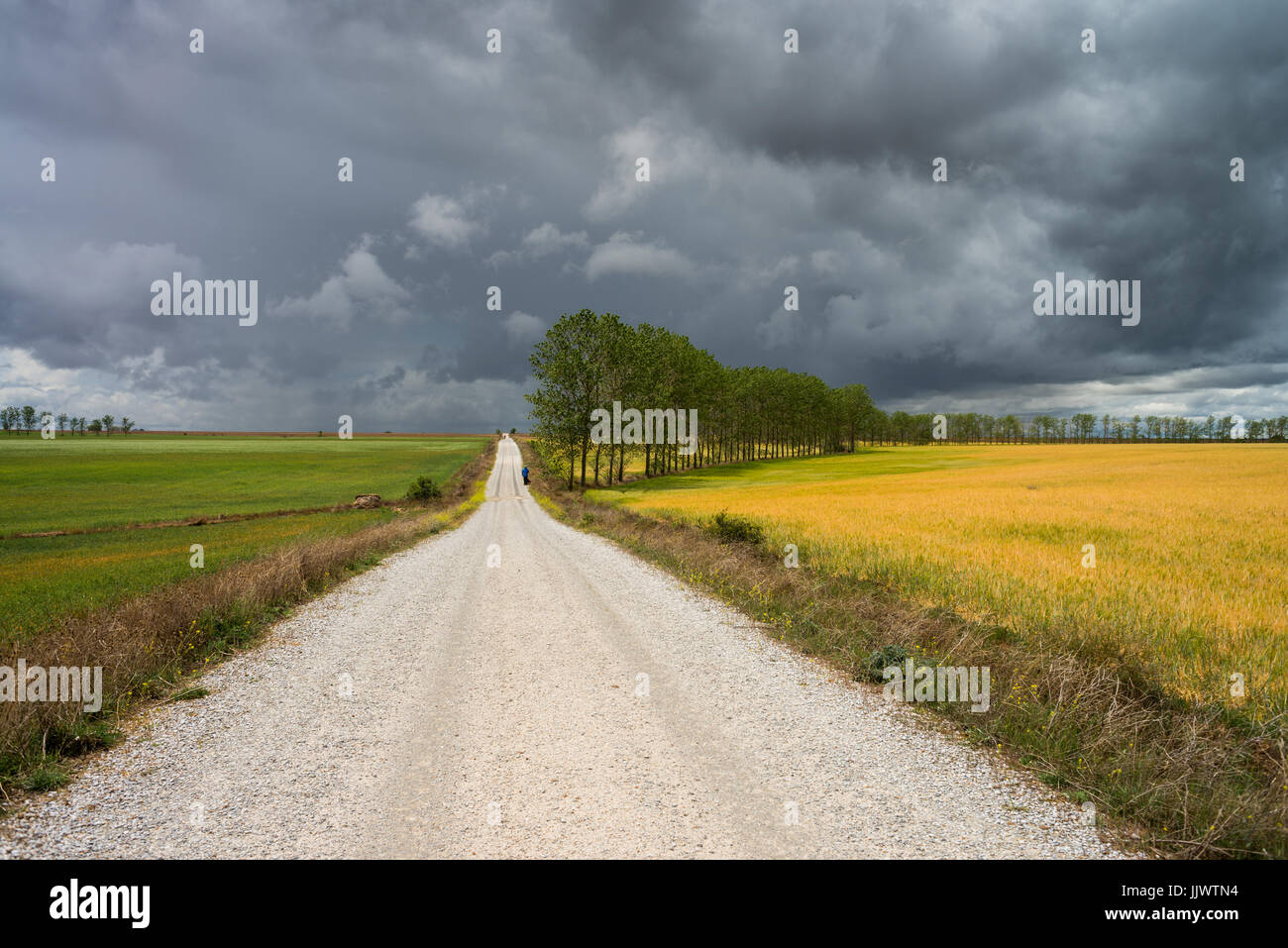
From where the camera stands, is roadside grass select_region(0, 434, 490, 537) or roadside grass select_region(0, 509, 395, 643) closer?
roadside grass select_region(0, 509, 395, 643)

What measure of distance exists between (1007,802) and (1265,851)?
164cm

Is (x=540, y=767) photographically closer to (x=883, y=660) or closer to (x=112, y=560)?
(x=883, y=660)

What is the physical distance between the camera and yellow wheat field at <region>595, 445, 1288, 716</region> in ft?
28.6

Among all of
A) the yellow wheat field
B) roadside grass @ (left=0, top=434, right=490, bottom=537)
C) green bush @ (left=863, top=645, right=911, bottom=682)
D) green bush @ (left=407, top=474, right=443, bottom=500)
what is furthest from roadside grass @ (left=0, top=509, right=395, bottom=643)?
the yellow wheat field

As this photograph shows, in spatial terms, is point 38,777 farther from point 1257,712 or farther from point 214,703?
point 1257,712

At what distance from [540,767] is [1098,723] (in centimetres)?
610

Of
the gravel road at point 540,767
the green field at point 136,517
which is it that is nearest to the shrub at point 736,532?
the gravel road at point 540,767

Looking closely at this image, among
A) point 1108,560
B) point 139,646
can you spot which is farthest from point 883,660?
point 139,646

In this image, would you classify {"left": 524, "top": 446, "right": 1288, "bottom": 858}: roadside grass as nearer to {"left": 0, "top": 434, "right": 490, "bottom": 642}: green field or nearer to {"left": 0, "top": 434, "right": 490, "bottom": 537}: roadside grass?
{"left": 0, "top": 434, "right": 490, "bottom": 642}: green field

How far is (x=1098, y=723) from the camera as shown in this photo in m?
6.31

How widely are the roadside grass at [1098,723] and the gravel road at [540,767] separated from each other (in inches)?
18.9

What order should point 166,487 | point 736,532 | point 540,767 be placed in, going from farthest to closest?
point 166,487, point 736,532, point 540,767

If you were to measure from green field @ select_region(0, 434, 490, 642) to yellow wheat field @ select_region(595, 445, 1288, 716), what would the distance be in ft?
58.3
